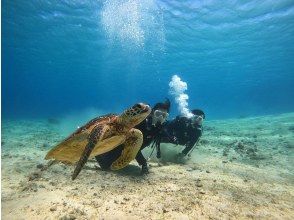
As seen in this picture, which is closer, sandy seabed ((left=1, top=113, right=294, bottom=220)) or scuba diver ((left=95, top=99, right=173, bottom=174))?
sandy seabed ((left=1, top=113, right=294, bottom=220))

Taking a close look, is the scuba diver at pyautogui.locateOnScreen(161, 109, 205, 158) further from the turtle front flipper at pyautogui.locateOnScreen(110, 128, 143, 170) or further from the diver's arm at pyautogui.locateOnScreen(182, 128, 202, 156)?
the turtle front flipper at pyautogui.locateOnScreen(110, 128, 143, 170)

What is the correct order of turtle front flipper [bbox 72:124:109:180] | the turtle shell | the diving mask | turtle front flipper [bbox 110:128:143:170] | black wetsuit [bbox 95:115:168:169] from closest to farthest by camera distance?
turtle front flipper [bbox 72:124:109:180], the turtle shell, turtle front flipper [bbox 110:128:143:170], black wetsuit [bbox 95:115:168:169], the diving mask

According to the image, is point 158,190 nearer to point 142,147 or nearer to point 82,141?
point 142,147

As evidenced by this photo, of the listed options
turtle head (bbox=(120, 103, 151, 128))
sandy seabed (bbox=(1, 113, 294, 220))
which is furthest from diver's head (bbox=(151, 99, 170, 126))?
turtle head (bbox=(120, 103, 151, 128))

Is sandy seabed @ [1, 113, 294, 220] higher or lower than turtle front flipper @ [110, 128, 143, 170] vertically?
lower

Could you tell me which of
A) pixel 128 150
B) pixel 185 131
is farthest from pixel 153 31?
pixel 128 150

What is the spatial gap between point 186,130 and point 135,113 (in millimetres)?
4639

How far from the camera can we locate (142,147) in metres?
6.74

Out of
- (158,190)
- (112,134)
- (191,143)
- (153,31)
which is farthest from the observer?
(153,31)

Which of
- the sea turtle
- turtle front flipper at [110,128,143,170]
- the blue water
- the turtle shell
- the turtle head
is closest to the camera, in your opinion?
the turtle head

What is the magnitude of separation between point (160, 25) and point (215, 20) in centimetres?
585

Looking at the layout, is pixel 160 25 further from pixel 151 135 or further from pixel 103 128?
pixel 103 128

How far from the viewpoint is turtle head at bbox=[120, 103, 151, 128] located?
413cm

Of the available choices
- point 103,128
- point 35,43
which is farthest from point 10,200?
point 35,43
